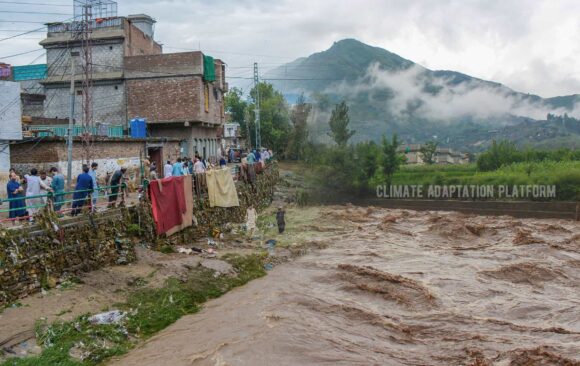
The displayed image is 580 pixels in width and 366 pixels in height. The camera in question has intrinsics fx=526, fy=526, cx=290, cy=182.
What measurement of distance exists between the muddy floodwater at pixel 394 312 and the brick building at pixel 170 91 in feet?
43.7

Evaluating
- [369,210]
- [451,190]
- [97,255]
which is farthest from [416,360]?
[451,190]

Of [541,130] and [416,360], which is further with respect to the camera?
[541,130]

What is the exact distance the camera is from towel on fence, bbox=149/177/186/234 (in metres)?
15.3

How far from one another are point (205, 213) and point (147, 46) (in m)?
20.7

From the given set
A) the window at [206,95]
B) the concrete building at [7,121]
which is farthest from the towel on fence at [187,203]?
the window at [206,95]

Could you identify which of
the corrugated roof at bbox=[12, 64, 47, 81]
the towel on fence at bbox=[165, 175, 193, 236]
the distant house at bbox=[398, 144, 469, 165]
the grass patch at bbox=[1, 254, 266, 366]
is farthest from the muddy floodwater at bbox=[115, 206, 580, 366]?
the distant house at bbox=[398, 144, 469, 165]

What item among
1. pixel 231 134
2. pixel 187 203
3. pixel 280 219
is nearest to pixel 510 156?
pixel 231 134

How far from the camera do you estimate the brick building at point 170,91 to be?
3067 centimetres

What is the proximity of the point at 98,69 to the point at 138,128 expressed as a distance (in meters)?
6.17

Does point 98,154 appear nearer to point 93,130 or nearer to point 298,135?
point 93,130

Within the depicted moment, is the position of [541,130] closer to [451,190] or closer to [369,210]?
[451,190]

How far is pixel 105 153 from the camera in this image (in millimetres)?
22625

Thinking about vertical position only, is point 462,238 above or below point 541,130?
below

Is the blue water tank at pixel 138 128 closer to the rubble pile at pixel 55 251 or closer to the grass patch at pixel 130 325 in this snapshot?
the rubble pile at pixel 55 251
